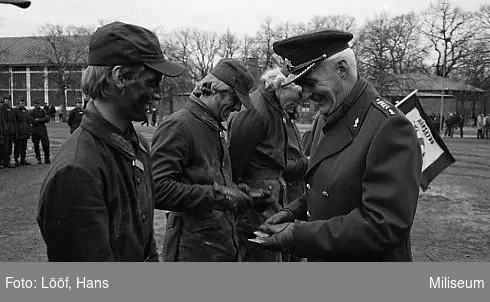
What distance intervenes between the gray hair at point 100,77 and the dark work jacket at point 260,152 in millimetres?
2156

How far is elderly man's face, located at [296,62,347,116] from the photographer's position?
8.82ft

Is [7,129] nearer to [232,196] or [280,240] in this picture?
[232,196]

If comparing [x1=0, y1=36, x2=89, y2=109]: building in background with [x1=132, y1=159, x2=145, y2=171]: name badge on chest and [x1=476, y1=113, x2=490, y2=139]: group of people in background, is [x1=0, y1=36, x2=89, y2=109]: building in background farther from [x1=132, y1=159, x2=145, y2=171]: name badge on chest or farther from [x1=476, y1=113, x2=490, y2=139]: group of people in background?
[x1=132, y1=159, x2=145, y2=171]: name badge on chest

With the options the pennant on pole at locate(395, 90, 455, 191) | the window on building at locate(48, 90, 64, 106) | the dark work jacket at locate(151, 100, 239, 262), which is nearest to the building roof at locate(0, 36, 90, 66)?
the window on building at locate(48, 90, 64, 106)

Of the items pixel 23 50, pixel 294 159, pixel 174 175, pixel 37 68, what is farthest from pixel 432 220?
pixel 23 50

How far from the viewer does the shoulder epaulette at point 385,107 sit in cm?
253

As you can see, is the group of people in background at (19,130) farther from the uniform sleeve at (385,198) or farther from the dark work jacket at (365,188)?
the uniform sleeve at (385,198)

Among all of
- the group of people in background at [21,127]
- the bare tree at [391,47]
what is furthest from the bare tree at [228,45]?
the group of people in background at [21,127]

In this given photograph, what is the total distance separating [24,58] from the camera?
3029 inches

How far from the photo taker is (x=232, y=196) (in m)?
3.61

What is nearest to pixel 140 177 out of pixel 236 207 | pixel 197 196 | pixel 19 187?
pixel 197 196

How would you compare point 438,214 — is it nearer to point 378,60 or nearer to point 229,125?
point 229,125

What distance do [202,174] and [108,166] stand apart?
1505 mm

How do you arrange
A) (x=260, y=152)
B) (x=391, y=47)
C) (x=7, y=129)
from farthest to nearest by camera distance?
(x=391, y=47) → (x=7, y=129) → (x=260, y=152)
